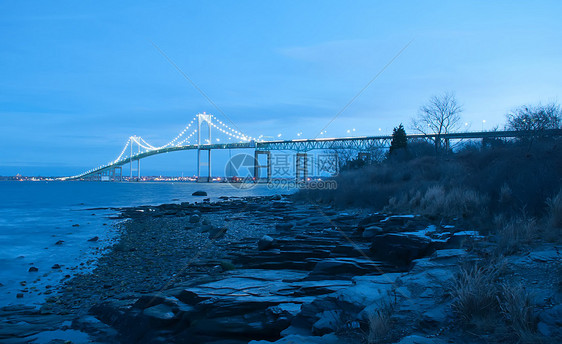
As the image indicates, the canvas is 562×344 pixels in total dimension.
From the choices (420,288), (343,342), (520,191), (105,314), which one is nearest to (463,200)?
(520,191)

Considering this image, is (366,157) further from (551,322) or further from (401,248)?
(551,322)

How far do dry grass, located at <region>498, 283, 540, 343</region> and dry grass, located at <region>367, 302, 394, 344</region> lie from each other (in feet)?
2.95

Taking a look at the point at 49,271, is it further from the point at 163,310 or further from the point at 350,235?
the point at 350,235

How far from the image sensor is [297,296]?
468 cm

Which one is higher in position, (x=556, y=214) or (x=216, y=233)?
(x=556, y=214)

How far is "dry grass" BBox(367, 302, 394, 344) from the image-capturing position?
121 inches

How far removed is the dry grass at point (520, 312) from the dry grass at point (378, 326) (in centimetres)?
90

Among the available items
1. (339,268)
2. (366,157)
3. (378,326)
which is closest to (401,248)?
(339,268)

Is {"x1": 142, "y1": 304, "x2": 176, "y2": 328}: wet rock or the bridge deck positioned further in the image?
the bridge deck

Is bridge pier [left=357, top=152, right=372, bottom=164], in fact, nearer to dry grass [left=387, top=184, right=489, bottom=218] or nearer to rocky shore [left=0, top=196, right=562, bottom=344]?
dry grass [left=387, top=184, right=489, bottom=218]

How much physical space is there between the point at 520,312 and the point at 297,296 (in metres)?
2.46

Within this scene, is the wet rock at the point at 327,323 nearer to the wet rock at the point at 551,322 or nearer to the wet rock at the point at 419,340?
the wet rock at the point at 419,340

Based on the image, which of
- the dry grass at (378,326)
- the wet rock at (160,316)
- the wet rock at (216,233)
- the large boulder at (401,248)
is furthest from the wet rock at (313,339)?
the wet rock at (216,233)

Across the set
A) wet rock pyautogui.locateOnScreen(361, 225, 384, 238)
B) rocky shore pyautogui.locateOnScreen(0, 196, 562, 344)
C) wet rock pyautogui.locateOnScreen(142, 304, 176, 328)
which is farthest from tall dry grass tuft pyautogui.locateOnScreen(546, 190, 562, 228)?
wet rock pyautogui.locateOnScreen(142, 304, 176, 328)
